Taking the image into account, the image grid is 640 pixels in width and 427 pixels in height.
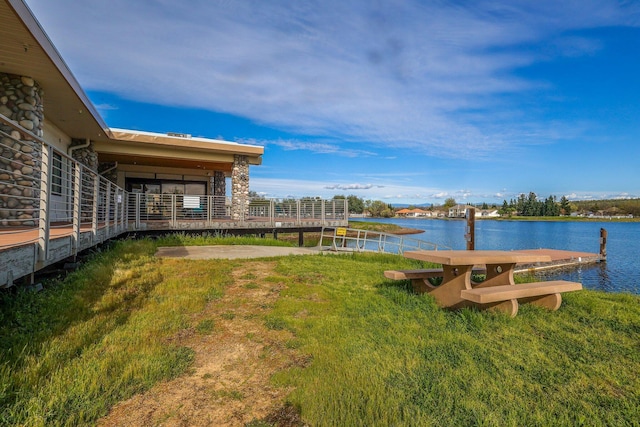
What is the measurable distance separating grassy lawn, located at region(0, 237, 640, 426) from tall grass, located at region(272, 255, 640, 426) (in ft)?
0.04

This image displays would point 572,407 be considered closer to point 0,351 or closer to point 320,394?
point 320,394

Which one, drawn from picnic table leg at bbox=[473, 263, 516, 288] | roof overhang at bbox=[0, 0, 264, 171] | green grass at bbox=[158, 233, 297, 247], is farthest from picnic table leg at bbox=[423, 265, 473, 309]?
green grass at bbox=[158, 233, 297, 247]

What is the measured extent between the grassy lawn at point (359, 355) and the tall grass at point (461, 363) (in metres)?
0.01

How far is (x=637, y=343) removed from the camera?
3432 mm

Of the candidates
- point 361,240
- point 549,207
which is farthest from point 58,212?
point 549,207

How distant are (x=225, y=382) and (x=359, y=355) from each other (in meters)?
1.21

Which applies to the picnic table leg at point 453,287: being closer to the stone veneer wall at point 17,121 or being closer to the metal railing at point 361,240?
the metal railing at point 361,240

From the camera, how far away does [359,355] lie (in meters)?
3.14

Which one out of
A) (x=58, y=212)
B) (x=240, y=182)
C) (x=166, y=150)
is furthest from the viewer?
(x=240, y=182)

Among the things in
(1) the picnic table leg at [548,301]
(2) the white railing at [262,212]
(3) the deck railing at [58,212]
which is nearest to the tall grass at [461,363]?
(1) the picnic table leg at [548,301]

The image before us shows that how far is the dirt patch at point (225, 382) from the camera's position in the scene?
231 cm

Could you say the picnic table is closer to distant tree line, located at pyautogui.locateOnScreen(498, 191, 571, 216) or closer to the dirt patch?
the dirt patch

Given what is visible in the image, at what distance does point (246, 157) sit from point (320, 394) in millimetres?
16266

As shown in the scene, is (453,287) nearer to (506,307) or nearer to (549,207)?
(506,307)
